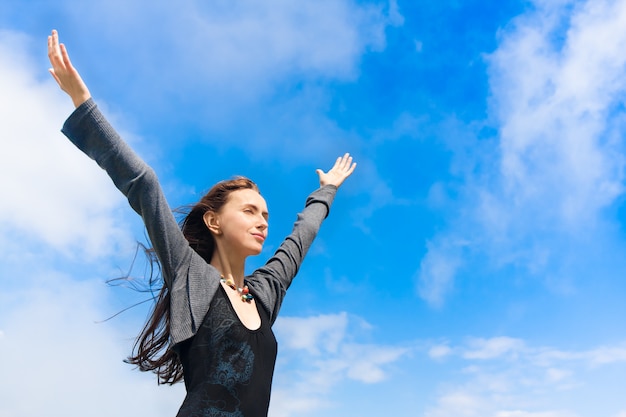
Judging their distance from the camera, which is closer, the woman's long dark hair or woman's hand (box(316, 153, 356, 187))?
the woman's long dark hair

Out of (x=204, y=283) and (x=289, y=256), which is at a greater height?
(x=289, y=256)

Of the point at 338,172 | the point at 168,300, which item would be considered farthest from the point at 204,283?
the point at 338,172

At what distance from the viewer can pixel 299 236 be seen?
460cm

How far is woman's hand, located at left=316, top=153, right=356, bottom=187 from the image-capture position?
17.2ft

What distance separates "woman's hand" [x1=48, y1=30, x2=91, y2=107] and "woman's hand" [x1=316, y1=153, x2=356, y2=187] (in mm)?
2514

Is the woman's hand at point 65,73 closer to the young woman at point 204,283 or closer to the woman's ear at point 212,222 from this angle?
the young woman at point 204,283

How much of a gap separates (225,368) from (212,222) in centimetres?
114

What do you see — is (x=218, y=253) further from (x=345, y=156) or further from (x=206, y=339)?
(x=345, y=156)

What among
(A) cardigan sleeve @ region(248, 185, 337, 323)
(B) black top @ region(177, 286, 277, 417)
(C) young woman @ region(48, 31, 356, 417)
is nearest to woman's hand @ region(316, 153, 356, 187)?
(A) cardigan sleeve @ region(248, 185, 337, 323)

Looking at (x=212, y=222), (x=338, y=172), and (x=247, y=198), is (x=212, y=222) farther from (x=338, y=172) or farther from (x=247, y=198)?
(x=338, y=172)

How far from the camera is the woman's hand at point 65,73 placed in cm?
307

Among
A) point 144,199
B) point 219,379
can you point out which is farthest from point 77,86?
point 219,379

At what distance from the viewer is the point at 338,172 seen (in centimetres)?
534

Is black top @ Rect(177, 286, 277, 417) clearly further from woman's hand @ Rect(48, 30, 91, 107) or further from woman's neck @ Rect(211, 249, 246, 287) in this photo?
woman's hand @ Rect(48, 30, 91, 107)
